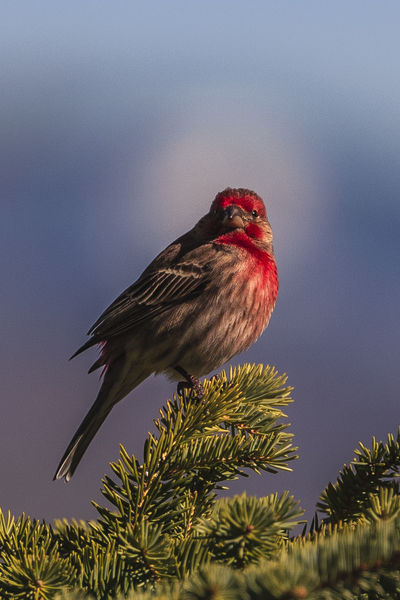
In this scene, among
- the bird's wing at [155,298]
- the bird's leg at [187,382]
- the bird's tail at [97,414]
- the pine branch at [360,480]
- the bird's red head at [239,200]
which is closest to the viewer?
the pine branch at [360,480]

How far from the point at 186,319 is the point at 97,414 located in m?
0.92

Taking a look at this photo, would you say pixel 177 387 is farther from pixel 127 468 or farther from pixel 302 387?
pixel 302 387

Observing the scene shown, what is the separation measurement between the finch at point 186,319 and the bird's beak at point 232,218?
5.1 inches

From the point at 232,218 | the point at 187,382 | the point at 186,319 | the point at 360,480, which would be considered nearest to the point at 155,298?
the point at 186,319

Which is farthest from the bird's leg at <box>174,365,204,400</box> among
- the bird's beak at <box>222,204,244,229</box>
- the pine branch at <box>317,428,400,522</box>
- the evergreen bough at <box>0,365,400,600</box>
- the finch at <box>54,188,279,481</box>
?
the pine branch at <box>317,428,400,522</box>

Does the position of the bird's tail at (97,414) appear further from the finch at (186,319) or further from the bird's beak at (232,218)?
the bird's beak at (232,218)

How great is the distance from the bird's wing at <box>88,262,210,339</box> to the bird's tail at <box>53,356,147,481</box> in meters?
0.26

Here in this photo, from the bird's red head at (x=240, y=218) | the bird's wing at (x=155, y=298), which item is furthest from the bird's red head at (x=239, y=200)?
the bird's wing at (x=155, y=298)

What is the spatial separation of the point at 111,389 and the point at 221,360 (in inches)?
32.4

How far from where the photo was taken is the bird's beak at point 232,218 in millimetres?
5164

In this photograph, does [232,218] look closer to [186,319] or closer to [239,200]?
[239,200]

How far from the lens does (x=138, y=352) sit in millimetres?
4770

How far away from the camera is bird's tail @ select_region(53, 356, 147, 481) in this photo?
4.26 metres

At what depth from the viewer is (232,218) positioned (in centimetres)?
516
